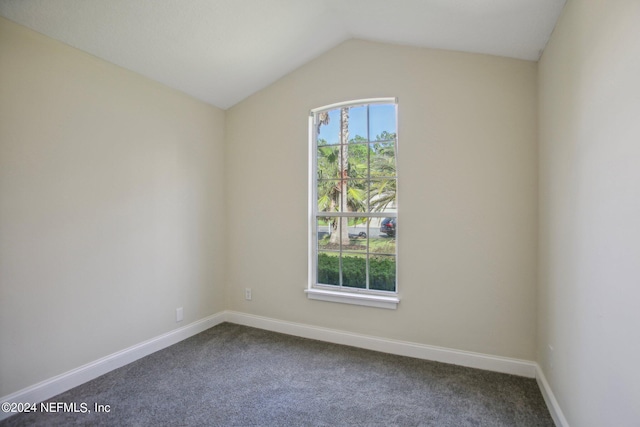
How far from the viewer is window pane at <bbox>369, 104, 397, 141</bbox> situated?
2834 millimetres

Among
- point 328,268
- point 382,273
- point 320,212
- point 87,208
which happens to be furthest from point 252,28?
point 382,273

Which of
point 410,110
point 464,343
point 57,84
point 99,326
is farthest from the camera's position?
point 410,110

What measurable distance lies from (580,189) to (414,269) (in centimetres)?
136

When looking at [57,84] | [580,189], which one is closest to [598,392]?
[580,189]

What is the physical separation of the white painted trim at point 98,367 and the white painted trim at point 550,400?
9.62 feet

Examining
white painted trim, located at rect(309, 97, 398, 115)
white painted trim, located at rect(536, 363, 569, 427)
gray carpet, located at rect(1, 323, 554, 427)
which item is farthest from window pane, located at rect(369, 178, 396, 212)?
white painted trim, located at rect(536, 363, 569, 427)

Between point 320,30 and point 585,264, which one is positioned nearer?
point 585,264

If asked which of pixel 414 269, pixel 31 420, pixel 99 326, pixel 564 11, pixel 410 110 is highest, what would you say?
pixel 564 11

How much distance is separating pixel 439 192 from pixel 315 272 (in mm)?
1439

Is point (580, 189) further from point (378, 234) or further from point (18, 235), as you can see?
point (18, 235)

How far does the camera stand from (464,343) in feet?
8.16

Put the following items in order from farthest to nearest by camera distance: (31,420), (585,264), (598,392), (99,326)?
(99,326)
(31,420)
(585,264)
(598,392)

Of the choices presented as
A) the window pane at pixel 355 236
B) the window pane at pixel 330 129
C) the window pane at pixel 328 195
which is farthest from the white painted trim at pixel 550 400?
the window pane at pixel 330 129

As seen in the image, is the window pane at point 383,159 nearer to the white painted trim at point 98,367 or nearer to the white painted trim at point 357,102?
the white painted trim at point 357,102
